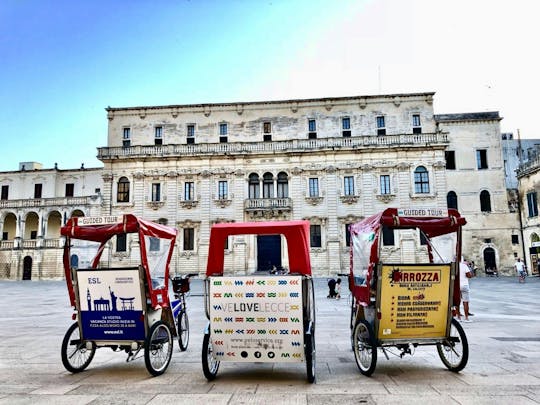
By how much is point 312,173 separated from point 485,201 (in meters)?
15.0

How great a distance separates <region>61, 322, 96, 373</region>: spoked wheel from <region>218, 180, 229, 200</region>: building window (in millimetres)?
27479

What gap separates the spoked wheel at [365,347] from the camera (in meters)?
5.42

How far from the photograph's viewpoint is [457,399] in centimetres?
457

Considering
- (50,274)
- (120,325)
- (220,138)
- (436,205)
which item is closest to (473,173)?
(436,205)

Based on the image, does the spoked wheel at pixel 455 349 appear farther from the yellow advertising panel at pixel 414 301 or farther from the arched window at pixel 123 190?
the arched window at pixel 123 190

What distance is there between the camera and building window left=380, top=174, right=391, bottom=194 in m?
33.0

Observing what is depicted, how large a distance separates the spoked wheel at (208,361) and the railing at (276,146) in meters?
28.8

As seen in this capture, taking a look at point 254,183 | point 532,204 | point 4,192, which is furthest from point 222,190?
point 4,192

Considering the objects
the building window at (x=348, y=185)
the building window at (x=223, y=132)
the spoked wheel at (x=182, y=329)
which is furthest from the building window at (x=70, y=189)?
the spoked wheel at (x=182, y=329)

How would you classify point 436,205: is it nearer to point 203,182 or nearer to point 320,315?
point 203,182

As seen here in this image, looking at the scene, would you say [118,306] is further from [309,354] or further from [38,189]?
[38,189]

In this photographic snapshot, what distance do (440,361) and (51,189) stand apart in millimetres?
44042

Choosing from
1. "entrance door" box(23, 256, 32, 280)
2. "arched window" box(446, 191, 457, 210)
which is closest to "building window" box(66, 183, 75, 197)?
"entrance door" box(23, 256, 32, 280)

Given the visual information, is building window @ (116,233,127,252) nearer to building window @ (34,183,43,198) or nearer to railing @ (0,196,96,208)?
railing @ (0,196,96,208)
